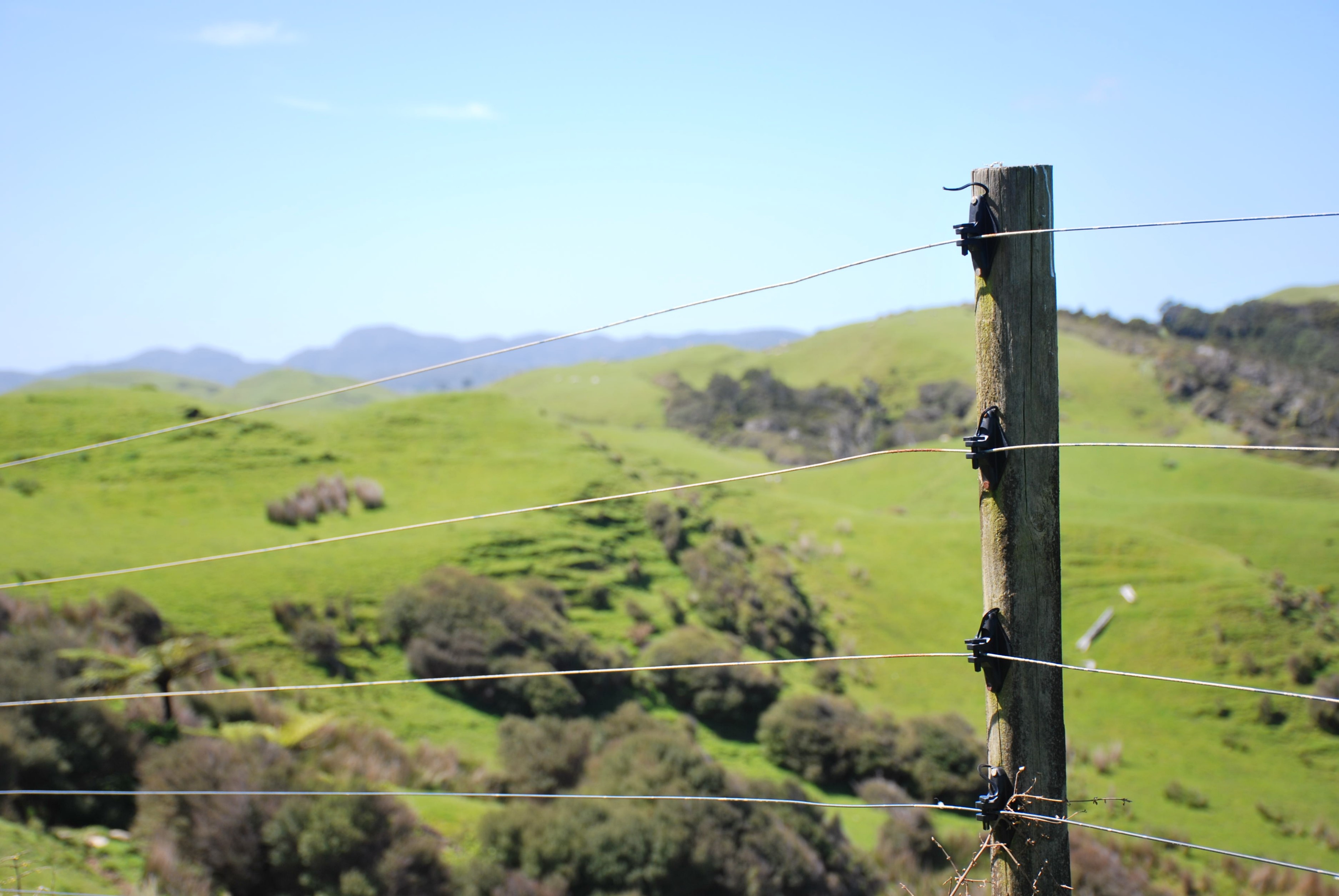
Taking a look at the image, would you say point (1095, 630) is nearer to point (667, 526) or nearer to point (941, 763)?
point (941, 763)

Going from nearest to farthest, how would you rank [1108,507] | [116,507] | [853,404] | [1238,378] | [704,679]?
[704,679], [116,507], [1108,507], [1238,378], [853,404]

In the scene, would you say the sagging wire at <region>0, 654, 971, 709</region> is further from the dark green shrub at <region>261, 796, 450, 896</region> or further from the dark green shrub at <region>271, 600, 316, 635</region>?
the dark green shrub at <region>271, 600, 316, 635</region>

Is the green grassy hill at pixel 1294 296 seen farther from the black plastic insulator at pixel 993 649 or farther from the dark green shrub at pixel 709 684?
the black plastic insulator at pixel 993 649

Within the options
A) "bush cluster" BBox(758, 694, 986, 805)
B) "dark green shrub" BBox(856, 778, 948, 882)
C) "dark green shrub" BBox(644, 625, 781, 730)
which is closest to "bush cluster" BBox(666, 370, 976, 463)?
"dark green shrub" BBox(644, 625, 781, 730)

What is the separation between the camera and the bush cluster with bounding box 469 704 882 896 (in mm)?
8906

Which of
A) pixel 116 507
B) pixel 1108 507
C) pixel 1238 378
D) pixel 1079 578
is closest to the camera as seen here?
pixel 116 507

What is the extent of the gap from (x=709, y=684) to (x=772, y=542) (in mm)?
11970

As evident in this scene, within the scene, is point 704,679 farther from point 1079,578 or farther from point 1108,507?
point 1108,507

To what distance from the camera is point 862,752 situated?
15023mm

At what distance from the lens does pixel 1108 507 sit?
107ft

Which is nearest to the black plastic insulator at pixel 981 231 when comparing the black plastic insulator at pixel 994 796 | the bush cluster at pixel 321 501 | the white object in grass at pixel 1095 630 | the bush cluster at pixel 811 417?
the black plastic insulator at pixel 994 796

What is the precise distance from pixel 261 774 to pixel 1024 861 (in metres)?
7.32

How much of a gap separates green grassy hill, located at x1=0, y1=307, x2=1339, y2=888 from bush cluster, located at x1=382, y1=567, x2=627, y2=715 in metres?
0.53

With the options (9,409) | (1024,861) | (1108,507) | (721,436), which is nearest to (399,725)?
(1024,861)
